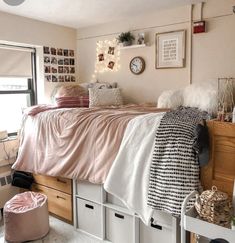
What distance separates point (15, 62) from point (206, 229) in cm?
279

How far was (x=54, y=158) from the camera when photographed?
257 centimetres

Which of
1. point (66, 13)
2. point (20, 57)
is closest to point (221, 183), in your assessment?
point (66, 13)

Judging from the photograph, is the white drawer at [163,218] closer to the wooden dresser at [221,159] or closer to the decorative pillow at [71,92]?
the wooden dresser at [221,159]

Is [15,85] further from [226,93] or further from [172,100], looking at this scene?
[226,93]

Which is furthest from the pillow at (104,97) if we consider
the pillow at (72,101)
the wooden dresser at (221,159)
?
the wooden dresser at (221,159)

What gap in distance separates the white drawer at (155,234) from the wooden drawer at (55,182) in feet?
2.81

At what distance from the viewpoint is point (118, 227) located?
→ 7.41 ft

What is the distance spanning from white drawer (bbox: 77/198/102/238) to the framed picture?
1734mm

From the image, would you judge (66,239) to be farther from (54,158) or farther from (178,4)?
(178,4)

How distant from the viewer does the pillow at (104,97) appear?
3043 millimetres

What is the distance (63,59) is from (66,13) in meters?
0.73

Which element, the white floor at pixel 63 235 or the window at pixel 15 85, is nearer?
the white floor at pixel 63 235

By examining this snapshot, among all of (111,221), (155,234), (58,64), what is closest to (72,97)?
(58,64)

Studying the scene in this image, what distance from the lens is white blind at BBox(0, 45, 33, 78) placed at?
122 inches
